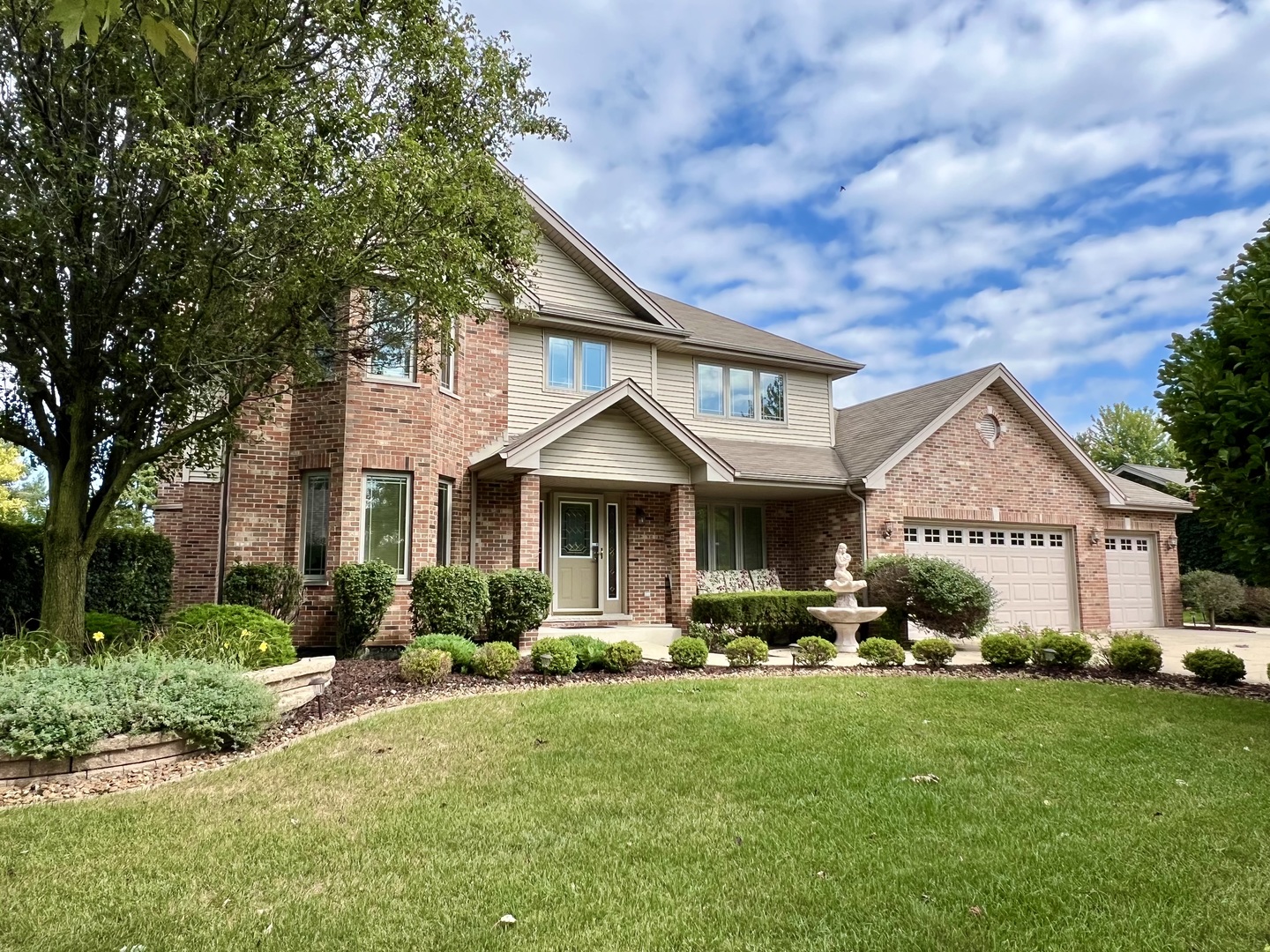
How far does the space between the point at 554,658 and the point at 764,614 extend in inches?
192

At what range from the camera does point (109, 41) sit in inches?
301

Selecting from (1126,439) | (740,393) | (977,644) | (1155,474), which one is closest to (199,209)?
(740,393)

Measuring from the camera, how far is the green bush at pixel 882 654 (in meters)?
10.7

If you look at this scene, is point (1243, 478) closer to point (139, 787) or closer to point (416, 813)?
point (416, 813)

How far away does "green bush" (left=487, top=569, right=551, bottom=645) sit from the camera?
1192cm

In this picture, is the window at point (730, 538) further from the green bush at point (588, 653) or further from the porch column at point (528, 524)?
the green bush at point (588, 653)

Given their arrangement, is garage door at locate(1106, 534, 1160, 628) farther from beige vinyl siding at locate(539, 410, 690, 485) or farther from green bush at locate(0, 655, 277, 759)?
green bush at locate(0, 655, 277, 759)

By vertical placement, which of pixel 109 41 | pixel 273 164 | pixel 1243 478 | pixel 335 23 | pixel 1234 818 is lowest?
pixel 1234 818

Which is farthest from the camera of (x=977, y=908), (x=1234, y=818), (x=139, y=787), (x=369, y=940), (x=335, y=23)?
(x=335, y=23)

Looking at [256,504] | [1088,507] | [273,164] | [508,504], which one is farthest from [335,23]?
[1088,507]

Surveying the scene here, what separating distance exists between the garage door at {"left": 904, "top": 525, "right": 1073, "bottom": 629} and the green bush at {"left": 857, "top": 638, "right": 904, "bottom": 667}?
629 centimetres

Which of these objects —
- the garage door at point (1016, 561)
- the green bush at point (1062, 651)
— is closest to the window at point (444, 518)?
the green bush at point (1062, 651)

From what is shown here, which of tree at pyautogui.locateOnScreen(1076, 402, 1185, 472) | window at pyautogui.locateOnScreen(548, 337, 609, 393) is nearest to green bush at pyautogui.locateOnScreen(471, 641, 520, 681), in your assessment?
window at pyautogui.locateOnScreen(548, 337, 609, 393)

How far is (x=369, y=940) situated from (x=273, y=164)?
23.8 ft
